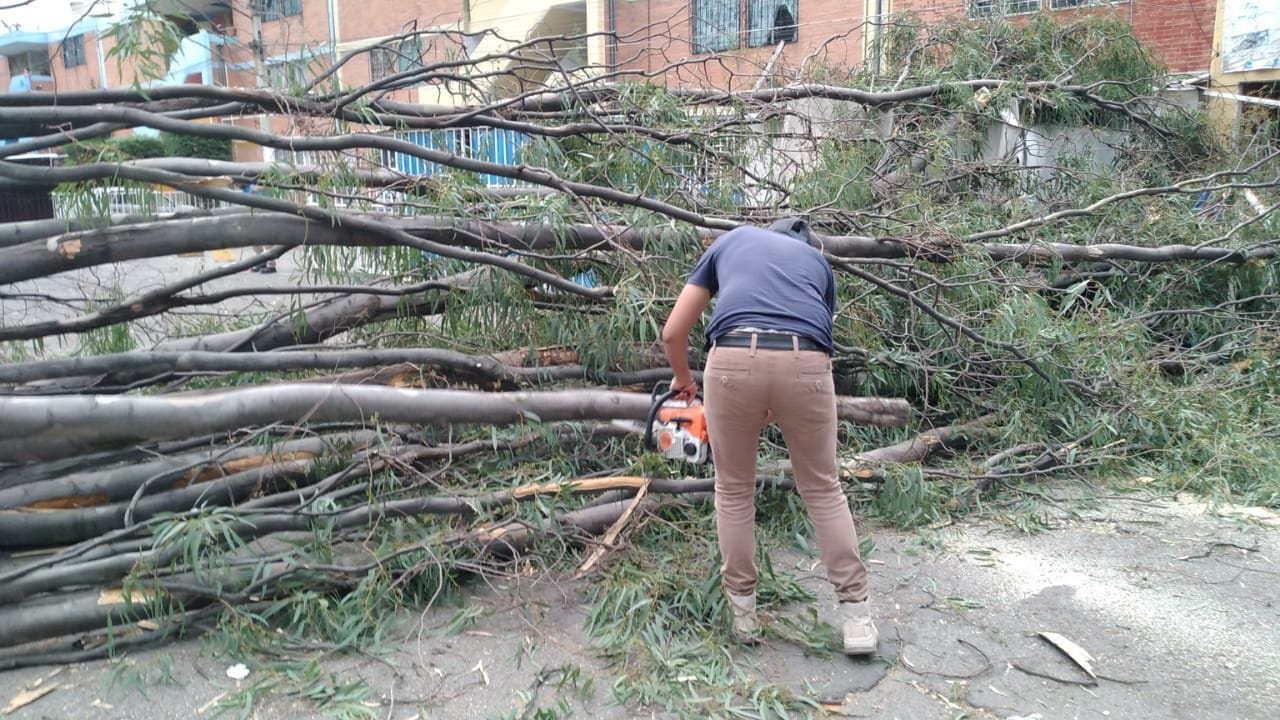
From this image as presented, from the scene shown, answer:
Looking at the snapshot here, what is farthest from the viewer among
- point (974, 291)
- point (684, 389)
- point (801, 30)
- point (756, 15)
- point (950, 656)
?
point (756, 15)

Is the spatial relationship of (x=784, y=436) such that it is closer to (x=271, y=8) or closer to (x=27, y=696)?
(x=27, y=696)

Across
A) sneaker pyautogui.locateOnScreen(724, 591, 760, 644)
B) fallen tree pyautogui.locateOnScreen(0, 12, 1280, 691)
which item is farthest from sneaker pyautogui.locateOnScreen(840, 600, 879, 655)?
fallen tree pyautogui.locateOnScreen(0, 12, 1280, 691)

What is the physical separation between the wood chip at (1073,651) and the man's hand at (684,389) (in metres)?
1.64

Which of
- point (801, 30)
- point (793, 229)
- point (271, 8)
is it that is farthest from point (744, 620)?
point (801, 30)

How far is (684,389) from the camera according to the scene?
3756 mm

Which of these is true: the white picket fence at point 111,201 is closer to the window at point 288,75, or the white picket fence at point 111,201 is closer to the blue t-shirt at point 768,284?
the window at point 288,75

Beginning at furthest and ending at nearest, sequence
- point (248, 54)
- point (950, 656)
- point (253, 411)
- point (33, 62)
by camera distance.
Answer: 1. point (33, 62)
2. point (248, 54)
3. point (253, 411)
4. point (950, 656)

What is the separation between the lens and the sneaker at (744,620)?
341cm

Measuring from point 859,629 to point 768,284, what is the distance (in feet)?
4.22

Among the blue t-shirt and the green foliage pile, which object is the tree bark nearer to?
the green foliage pile

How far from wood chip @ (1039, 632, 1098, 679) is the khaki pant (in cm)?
78

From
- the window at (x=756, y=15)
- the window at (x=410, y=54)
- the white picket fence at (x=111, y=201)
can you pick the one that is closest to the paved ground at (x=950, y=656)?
the white picket fence at (x=111, y=201)

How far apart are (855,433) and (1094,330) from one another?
81.5 inches

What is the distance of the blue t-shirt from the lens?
130 inches
